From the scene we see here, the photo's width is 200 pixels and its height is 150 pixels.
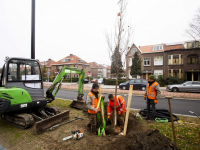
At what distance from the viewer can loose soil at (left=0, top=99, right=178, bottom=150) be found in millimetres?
3211

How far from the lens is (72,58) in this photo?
168 ft

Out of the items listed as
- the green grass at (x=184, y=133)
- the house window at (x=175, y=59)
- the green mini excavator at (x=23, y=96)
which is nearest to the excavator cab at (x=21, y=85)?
the green mini excavator at (x=23, y=96)

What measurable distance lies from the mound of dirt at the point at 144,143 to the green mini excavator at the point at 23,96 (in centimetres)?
294

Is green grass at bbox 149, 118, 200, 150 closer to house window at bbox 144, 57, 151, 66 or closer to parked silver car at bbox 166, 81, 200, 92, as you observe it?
parked silver car at bbox 166, 81, 200, 92

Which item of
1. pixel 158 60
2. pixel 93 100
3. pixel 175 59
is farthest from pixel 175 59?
pixel 93 100

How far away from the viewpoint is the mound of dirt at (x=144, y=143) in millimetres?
3053

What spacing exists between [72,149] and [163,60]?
96.3 feet

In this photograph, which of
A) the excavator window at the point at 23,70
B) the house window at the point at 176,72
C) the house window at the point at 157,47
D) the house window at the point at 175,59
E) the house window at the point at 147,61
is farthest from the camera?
the house window at the point at 147,61

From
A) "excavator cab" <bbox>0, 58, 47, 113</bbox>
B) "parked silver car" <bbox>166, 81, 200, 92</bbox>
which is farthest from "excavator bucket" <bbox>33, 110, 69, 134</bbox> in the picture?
"parked silver car" <bbox>166, 81, 200, 92</bbox>

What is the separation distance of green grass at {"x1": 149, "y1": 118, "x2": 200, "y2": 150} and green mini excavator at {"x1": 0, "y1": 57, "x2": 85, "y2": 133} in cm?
401

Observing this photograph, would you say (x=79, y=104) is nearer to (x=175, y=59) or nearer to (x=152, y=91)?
(x=152, y=91)

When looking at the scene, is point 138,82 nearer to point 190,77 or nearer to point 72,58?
point 190,77

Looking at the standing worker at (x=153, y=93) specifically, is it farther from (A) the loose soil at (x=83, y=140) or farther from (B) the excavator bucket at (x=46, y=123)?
(B) the excavator bucket at (x=46, y=123)

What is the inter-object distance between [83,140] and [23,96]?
2.97 metres
